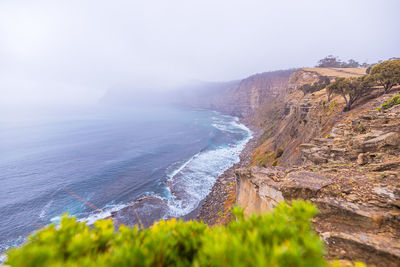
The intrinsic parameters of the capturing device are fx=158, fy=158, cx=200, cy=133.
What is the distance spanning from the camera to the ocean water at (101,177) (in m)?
24.5

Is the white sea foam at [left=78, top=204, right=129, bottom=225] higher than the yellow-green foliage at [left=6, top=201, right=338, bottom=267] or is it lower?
lower

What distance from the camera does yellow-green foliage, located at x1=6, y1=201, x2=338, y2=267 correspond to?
4.96 feet

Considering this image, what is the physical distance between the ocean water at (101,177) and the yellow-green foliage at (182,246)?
490 inches

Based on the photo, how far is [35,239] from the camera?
207cm

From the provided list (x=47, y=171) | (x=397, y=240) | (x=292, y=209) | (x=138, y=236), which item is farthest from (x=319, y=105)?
(x=47, y=171)

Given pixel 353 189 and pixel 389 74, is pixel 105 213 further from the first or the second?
pixel 389 74

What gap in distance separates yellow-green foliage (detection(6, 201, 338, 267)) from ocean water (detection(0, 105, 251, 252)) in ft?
40.9

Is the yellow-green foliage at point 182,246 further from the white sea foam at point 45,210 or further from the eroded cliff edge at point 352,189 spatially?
the white sea foam at point 45,210

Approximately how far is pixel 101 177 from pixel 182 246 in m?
39.0

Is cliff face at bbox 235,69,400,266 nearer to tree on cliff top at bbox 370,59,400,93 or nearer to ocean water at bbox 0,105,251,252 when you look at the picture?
tree on cliff top at bbox 370,59,400,93

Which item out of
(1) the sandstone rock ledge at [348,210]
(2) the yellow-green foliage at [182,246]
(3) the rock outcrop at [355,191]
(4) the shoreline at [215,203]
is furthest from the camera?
(4) the shoreline at [215,203]

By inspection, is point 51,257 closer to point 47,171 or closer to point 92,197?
point 92,197

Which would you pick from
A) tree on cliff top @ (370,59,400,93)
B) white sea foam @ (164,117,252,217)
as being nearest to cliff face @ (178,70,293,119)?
white sea foam @ (164,117,252,217)

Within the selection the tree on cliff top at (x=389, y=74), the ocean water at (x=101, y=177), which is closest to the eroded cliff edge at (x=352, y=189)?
the tree on cliff top at (x=389, y=74)
